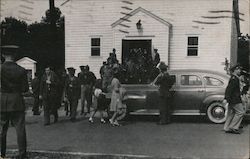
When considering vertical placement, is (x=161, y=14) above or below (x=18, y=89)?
above

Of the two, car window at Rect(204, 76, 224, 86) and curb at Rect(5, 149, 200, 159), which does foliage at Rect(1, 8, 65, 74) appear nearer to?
car window at Rect(204, 76, 224, 86)

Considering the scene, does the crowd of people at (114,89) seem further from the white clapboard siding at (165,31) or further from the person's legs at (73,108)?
the white clapboard siding at (165,31)

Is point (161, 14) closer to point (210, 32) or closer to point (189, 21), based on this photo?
point (189, 21)

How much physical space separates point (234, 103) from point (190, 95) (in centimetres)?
212

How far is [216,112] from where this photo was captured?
11500 millimetres

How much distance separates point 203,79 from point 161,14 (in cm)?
739

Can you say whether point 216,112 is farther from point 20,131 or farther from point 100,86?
point 20,131

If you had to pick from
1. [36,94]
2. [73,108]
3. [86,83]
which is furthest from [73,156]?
[36,94]

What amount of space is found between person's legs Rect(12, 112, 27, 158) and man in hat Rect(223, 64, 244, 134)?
179 inches

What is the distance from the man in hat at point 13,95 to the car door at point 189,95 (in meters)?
5.58

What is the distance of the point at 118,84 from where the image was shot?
11.4 metres

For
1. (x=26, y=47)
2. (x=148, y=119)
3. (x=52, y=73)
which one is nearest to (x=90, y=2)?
(x=26, y=47)

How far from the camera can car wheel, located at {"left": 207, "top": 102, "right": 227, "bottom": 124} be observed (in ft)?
37.7

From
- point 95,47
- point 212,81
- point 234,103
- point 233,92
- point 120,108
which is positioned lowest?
point 120,108
